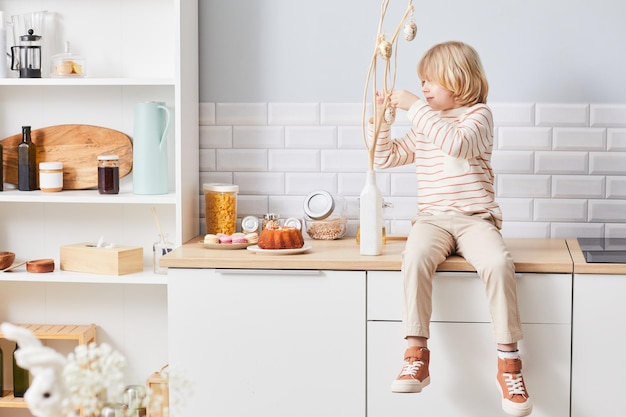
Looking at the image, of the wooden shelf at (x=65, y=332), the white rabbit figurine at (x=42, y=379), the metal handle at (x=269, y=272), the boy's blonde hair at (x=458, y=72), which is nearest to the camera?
the white rabbit figurine at (x=42, y=379)

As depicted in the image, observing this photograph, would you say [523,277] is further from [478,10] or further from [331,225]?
[478,10]

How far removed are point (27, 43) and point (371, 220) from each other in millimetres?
1398

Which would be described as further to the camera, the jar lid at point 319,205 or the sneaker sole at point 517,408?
the jar lid at point 319,205

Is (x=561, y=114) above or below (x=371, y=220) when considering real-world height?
above

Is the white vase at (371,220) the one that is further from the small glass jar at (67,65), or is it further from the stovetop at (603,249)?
the small glass jar at (67,65)

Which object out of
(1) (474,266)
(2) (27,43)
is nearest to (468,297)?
(1) (474,266)

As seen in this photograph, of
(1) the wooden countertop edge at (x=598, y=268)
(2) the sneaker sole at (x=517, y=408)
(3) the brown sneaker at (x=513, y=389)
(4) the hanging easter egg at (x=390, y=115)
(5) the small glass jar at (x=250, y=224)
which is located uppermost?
(4) the hanging easter egg at (x=390, y=115)

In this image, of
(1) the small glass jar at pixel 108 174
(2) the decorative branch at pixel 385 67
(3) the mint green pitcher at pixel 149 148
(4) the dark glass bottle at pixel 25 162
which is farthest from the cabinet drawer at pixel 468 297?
(4) the dark glass bottle at pixel 25 162

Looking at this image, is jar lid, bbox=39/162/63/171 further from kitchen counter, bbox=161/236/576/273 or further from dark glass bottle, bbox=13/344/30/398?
dark glass bottle, bbox=13/344/30/398

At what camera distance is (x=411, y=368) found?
2518 millimetres

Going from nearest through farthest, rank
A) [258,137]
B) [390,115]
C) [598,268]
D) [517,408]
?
[517,408] < [598,268] < [390,115] < [258,137]

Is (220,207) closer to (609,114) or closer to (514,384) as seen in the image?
(514,384)

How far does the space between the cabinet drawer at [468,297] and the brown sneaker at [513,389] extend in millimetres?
168

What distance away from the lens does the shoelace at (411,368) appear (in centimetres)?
251
